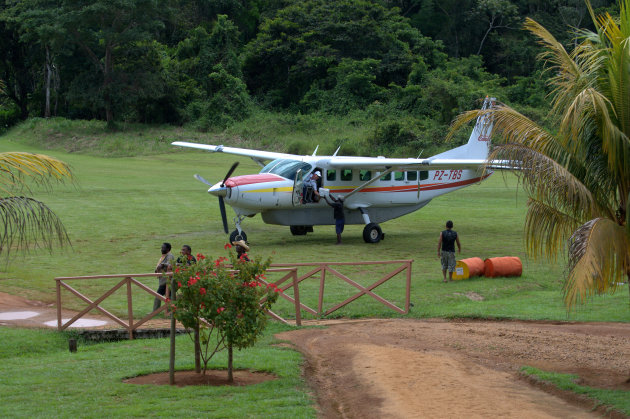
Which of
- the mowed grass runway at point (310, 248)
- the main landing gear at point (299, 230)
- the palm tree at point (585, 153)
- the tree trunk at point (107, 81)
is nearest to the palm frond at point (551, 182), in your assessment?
the palm tree at point (585, 153)

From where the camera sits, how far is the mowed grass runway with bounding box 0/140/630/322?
57.5ft

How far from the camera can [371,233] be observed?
2617 centimetres

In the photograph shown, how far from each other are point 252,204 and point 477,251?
7500 millimetres

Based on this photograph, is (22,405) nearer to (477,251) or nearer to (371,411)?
(371,411)

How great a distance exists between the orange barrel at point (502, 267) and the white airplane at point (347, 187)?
5.22m

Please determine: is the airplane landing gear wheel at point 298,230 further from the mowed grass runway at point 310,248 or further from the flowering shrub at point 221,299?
the flowering shrub at point 221,299

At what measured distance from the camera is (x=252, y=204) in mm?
24406

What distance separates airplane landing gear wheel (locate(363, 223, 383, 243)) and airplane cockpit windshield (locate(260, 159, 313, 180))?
296 cm

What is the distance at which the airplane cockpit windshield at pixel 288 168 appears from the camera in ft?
82.9

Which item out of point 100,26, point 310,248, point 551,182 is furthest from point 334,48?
point 551,182

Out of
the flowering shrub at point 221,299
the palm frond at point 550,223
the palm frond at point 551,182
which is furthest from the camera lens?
the palm frond at point 550,223

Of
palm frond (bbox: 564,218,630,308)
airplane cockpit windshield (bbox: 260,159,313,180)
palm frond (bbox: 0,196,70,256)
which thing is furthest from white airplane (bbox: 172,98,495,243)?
palm frond (bbox: 564,218,630,308)

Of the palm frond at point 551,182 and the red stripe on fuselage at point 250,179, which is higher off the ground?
the palm frond at point 551,182

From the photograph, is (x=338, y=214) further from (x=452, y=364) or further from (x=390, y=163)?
(x=452, y=364)
